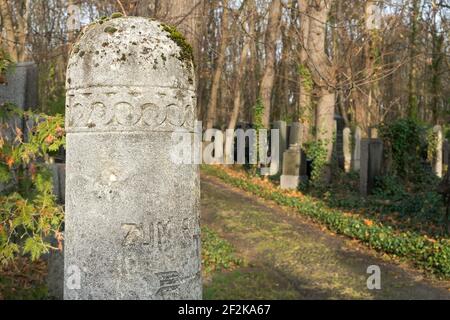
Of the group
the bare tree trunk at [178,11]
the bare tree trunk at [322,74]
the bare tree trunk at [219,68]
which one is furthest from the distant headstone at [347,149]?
the bare tree trunk at [178,11]

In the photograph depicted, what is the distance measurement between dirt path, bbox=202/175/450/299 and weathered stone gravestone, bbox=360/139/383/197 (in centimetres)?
238

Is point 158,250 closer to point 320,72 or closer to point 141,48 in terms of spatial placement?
point 141,48

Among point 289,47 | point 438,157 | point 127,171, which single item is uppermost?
point 289,47

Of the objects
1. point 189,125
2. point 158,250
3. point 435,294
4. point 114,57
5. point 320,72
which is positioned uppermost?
point 320,72

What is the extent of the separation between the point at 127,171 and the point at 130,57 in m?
0.56

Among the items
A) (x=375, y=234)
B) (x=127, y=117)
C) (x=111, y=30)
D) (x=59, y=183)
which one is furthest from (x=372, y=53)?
(x=127, y=117)

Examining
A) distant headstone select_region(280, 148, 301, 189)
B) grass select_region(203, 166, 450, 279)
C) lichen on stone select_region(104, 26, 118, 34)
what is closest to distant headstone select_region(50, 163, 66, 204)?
lichen on stone select_region(104, 26, 118, 34)

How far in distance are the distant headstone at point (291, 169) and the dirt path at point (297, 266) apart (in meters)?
2.98

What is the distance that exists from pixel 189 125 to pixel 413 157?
482 inches

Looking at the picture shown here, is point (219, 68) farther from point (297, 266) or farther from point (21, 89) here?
point (21, 89)

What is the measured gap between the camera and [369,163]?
12.4 metres

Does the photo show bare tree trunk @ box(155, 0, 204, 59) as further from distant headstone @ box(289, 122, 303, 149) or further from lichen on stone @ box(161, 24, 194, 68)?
distant headstone @ box(289, 122, 303, 149)

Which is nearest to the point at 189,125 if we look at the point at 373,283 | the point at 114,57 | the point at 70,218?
the point at 114,57

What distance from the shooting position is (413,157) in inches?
539
